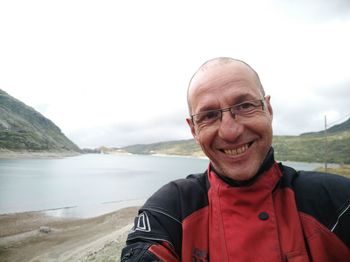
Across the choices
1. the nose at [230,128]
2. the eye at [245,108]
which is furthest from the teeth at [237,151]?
the eye at [245,108]

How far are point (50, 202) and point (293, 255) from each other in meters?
41.1

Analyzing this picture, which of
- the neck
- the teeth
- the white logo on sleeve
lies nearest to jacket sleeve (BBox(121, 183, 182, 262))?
the white logo on sleeve

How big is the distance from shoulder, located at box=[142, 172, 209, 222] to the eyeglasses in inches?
25.5

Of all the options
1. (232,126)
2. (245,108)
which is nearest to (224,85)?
(245,108)

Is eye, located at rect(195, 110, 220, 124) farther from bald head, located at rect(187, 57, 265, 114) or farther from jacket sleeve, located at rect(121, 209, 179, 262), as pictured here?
jacket sleeve, located at rect(121, 209, 179, 262)

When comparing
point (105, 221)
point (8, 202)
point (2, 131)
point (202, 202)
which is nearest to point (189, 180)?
point (202, 202)

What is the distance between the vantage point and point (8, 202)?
3416cm

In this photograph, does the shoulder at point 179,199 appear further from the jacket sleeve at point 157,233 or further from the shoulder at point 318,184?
the shoulder at point 318,184

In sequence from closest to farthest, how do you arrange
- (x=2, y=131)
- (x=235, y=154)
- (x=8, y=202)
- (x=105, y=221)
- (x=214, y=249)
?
A: (x=214, y=249) < (x=235, y=154) < (x=105, y=221) < (x=8, y=202) < (x=2, y=131)

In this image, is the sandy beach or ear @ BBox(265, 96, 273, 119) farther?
the sandy beach

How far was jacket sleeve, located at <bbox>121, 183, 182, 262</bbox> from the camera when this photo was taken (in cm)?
202

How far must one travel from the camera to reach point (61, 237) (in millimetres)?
21031

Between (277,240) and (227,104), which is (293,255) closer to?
(277,240)

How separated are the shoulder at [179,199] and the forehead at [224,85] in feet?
2.62
